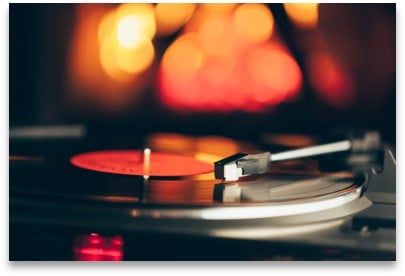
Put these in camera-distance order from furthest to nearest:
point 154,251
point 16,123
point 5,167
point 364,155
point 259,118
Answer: point 259,118 → point 16,123 → point 364,155 → point 5,167 → point 154,251

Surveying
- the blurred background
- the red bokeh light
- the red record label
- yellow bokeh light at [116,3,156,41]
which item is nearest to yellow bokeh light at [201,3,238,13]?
the blurred background

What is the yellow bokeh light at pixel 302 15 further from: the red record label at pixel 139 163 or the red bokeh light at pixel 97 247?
the red bokeh light at pixel 97 247

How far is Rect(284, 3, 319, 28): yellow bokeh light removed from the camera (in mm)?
1399

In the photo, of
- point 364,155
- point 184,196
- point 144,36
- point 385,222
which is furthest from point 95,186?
point 144,36

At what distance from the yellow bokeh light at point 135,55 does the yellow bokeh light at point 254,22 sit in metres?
0.19

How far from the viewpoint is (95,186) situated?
814 millimetres

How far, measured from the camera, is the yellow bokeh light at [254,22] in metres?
1.42

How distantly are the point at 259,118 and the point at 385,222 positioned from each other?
691 mm

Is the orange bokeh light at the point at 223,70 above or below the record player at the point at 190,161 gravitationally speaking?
above

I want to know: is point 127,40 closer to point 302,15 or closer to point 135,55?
point 135,55

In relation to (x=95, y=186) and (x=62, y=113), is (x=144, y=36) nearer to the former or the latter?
(x=62, y=113)

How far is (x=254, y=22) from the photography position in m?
1.42

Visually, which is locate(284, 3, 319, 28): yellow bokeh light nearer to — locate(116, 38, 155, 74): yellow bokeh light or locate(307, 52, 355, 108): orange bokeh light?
locate(307, 52, 355, 108): orange bokeh light

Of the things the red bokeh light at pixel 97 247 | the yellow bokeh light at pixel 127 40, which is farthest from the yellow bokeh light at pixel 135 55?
the red bokeh light at pixel 97 247
